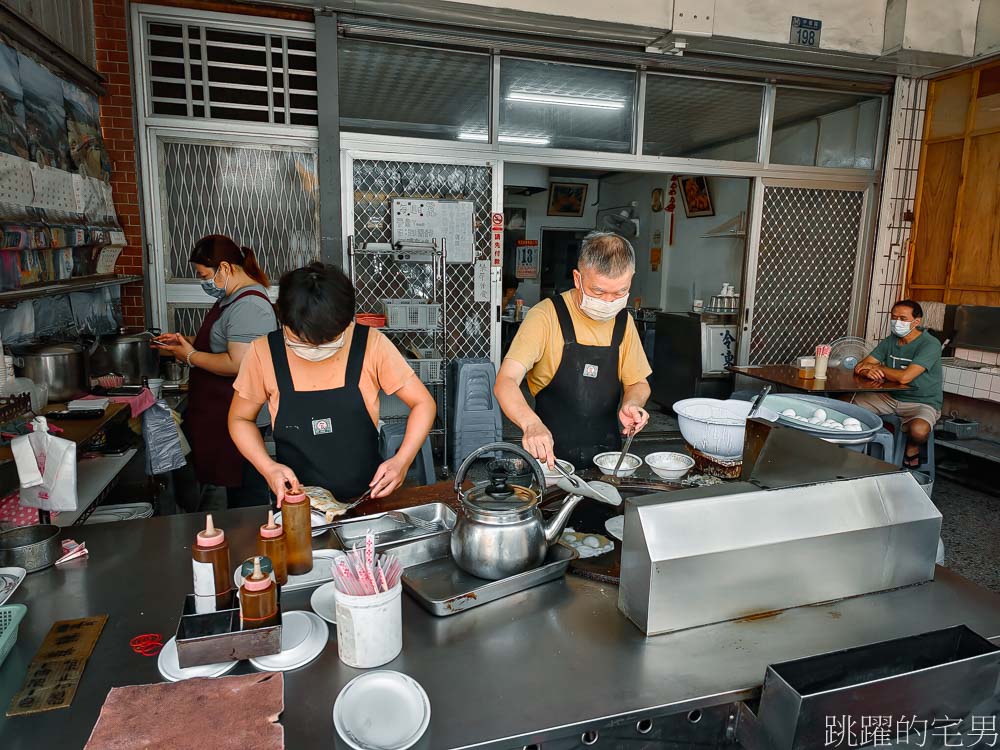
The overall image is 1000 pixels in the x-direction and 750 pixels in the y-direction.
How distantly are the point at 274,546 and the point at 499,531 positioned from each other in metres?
0.53

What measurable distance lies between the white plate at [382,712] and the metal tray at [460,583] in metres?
0.22

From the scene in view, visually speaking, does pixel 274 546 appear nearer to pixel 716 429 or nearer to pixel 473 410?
pixel 716 429

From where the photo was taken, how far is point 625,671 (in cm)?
128

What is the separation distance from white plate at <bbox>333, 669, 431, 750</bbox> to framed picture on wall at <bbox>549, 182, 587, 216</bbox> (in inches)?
406

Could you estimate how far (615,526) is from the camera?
6.15 ft

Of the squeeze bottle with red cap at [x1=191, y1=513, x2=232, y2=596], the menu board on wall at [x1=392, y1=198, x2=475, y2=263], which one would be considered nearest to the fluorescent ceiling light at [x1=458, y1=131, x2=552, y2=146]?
the menu board on wall at [x1=392, y1=198, x2=475, y2=263]

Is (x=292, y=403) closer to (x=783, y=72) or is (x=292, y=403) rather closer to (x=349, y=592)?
(x=349, y=592)

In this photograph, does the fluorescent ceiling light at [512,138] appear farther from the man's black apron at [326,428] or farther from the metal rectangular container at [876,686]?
the metal rectangular container at [876,686]

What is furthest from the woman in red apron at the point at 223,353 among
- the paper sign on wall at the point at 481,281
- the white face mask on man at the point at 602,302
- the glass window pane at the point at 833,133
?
the glass window pane at the point at 833,133


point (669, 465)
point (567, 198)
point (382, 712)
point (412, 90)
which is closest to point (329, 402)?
point (669, 465)

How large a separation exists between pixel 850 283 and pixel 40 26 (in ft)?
21.7

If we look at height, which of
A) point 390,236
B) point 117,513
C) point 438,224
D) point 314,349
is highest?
point 438,224

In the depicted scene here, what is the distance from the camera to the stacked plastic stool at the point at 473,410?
491 centimetres

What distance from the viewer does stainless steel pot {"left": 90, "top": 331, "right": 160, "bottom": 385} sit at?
11.8 ft
